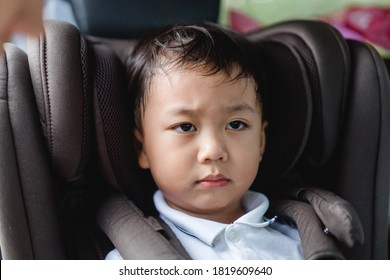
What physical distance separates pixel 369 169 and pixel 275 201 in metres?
0.21

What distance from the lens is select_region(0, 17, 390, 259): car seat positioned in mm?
918

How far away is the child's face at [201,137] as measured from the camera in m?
0.99

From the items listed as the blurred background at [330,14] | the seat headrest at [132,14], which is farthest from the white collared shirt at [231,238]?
the blurred background at [330,14]

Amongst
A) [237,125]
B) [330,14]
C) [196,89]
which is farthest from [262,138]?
[330,14]

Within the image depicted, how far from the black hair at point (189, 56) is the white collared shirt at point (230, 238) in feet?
0.68

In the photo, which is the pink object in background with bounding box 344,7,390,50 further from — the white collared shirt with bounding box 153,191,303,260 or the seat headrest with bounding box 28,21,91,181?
the seat headrest with bounding box 28,21,91,181

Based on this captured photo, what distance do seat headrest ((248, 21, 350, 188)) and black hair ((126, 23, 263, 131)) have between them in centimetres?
6

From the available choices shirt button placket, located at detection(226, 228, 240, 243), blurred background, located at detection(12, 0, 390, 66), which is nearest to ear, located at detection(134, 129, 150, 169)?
shirt button placket, located at detection(226, 228, 240, 243)

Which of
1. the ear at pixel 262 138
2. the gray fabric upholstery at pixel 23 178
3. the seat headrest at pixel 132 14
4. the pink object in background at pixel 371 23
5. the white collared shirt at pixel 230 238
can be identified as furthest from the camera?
the pink object in background at pixel 371 23

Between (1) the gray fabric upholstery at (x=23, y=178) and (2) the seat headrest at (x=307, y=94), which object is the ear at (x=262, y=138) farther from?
(1) the gray fabric upholstery at (x=23, y=178)

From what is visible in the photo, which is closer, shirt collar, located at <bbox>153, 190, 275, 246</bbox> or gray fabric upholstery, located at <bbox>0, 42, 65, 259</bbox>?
gray fabric upholstery, located at <bbox>0, 42, 65, 259</bbox>
